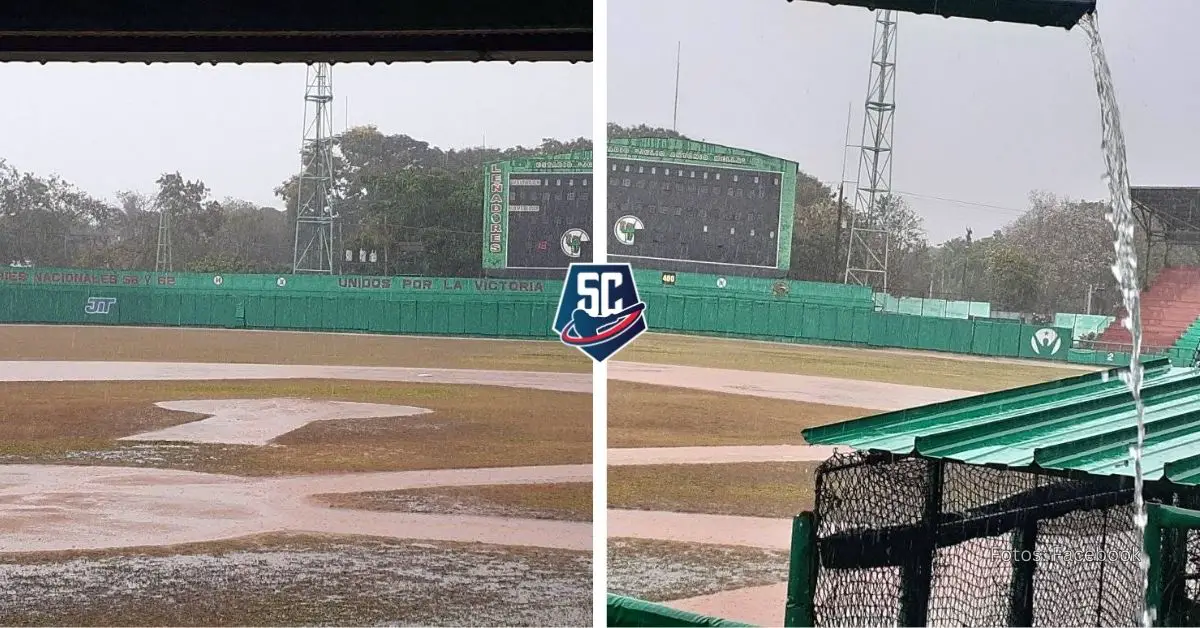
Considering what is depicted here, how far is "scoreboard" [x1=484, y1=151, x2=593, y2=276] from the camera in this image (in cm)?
3688

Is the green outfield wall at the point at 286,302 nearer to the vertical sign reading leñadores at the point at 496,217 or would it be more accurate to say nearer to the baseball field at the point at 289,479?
the baseball field at the point at 289,479

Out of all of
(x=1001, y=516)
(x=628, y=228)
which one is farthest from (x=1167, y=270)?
(x=628, y=228)

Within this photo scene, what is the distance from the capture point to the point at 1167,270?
5426mm

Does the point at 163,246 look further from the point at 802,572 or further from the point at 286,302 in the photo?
the point at 802,572

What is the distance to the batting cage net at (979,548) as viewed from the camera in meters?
3.04

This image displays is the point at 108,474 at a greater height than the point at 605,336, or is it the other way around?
the point at 605,336

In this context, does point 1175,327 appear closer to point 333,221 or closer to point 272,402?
point 272,402

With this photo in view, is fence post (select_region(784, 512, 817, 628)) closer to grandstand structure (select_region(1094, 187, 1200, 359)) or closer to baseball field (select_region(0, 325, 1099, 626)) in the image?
grandstand structure (select_region(1094, 187, 1200, 359))

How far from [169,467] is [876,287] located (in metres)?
16.2

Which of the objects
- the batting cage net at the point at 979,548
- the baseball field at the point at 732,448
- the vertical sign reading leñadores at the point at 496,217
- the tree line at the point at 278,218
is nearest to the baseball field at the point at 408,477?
the baseball field at the point at 732,448

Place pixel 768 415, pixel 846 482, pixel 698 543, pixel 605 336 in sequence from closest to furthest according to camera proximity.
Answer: pixel 846 482 → pixel 605 336 → pixel 698 543 → pixel 768 415

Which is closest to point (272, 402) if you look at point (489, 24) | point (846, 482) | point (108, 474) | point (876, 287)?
point (108, 474)

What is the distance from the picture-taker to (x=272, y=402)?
27.1 meters

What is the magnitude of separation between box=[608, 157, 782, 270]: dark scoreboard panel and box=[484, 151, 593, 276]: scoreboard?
2591 cm
